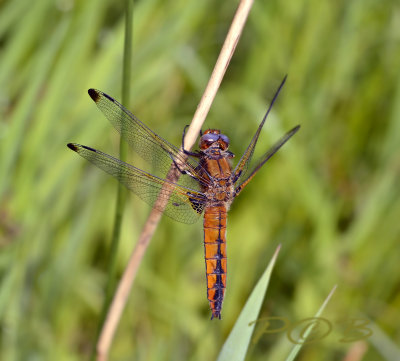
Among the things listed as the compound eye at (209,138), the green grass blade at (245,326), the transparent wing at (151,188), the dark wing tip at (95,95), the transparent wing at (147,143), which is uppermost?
the compound eye at (209,138)

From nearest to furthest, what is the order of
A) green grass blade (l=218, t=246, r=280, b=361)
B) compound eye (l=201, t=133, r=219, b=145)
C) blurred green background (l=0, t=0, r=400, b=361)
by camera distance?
1. green grass blade (l=218, t=246, r=280, b=361)
2. compound eye (l=201, t=133, r=219, b=145)
3. blurred green background (l=0, t=0, r=400, b=361)

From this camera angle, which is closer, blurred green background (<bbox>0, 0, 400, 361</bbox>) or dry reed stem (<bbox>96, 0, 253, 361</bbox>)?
dry reed stem (<bbox>96, 0, 253, 361</bbox>)

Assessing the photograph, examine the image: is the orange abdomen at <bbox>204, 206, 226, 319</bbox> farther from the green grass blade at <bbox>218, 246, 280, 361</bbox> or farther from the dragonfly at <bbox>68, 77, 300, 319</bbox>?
the green grass blade at <bbox>218, 246, 280, 361</bbox>

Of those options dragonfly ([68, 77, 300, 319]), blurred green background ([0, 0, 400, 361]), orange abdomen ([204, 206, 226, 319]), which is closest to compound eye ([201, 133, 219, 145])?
dragonfly ([68, 77, 300, 319])

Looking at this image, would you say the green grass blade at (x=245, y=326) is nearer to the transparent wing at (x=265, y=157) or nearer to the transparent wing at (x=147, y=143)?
the transparent wing at (x=265, y=157)

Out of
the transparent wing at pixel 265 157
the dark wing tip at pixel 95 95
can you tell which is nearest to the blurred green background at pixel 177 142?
the dark wing tip at pixel 95 95

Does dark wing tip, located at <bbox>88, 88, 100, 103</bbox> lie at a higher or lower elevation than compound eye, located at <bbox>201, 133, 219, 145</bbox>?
lower

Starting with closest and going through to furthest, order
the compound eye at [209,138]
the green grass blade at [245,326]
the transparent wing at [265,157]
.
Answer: the green grass blade at [245,326] < the transparent wing at [265,157] < the compound eye at [209,138]

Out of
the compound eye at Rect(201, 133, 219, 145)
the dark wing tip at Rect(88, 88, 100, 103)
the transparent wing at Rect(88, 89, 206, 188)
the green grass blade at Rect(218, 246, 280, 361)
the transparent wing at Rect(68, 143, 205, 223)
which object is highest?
the compound eye at Rect(201, 133, 219, 145)

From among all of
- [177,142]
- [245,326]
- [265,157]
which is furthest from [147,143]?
[177,142]
